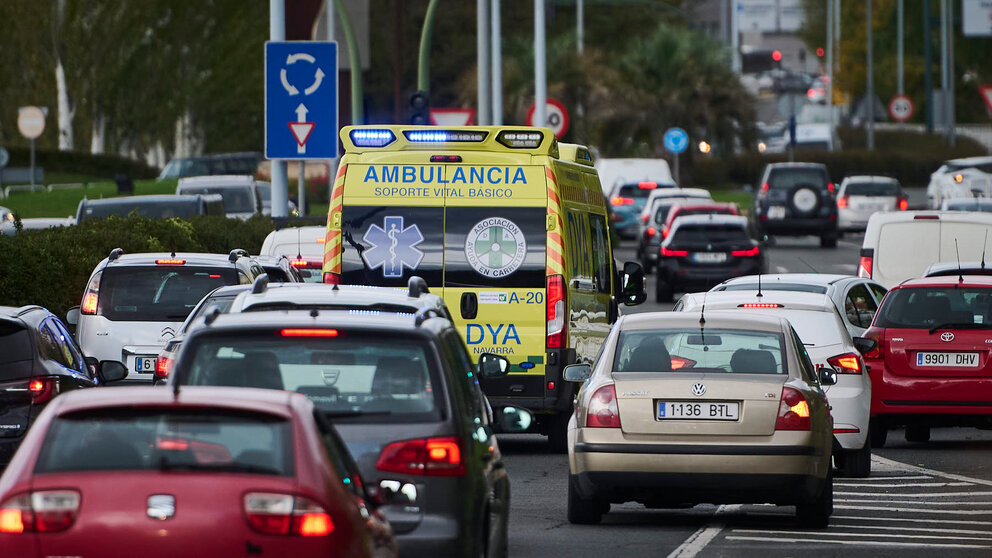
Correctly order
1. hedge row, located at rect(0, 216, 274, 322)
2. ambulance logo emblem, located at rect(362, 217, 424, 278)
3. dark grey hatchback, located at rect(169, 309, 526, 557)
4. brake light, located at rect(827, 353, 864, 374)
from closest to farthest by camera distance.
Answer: dark grey hatchback, located at rect(169, 309, 526, 557) < brake light, located at rect(827, 353, 864, 374) < ambulance logo emblem, located at rect(362, 217, 424, 278) < hedge row, located at rect(0, 216, 274, 322)

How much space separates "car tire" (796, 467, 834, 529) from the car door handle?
4.09 m

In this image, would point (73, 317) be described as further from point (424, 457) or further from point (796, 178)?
point (796, 178)

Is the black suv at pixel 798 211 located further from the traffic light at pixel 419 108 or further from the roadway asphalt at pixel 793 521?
the roadway asphalt at pixel 793 521

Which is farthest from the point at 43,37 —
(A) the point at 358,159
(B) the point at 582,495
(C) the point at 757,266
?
(B) the point at 582,495

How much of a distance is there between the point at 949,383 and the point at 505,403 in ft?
12.5

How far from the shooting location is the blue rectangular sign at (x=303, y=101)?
930 inches

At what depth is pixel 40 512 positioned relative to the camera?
6.87 metres

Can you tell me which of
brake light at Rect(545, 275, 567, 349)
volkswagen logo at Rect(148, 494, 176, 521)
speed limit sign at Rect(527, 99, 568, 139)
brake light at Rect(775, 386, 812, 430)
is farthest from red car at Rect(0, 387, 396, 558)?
speed limit sign at Rect(527, 99, 568, 139)

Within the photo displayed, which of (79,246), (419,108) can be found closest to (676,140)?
(419,108)

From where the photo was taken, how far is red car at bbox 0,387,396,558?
22.4ft

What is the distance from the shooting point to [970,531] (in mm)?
12734

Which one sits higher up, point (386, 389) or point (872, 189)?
point (386, 389)

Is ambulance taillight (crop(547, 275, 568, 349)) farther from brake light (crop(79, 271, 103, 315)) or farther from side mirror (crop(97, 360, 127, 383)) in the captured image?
brake light (crop(79, 271, 103, 315))

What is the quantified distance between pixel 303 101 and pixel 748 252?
14.3 meters
